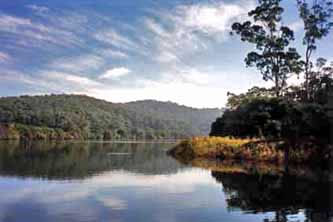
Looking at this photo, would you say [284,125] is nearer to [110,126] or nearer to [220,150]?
[220,150]

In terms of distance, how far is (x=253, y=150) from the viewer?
3102 centimetres

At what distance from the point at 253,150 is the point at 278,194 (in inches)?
611

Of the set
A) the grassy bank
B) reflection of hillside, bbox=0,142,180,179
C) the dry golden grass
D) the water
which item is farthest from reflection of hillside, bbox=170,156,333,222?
reflection of hillside, bbox=0,142,180,179

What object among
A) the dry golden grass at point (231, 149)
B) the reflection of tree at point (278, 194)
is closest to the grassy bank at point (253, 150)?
the dry golden grass at point (231, 149)

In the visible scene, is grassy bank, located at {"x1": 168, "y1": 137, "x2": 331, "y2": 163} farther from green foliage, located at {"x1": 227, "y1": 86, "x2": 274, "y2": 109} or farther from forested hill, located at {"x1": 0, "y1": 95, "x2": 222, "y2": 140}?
forested hill, located at {"x1": 0, "y1": 95, "x2": 222, "y2": 140}

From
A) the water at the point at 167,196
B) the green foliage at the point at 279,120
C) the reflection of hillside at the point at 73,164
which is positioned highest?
the green foliage at the point at 279,120

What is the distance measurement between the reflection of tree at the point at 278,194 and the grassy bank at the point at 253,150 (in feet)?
25.6

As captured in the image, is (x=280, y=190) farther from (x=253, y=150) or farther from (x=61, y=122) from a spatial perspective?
(x=61, y=122)

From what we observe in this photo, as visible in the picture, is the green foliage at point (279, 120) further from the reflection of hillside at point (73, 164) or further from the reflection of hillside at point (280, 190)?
the reflection of hillside at point (73, 164)

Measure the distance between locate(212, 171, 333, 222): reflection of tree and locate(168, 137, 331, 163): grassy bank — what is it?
7800 millimetres

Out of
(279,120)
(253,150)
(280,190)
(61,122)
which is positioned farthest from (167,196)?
(61,122)

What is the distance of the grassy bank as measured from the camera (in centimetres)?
2867

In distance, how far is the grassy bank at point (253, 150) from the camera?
28.7 m

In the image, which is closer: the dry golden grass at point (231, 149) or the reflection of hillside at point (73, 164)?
the reflection of hillside at point (73, 164)
